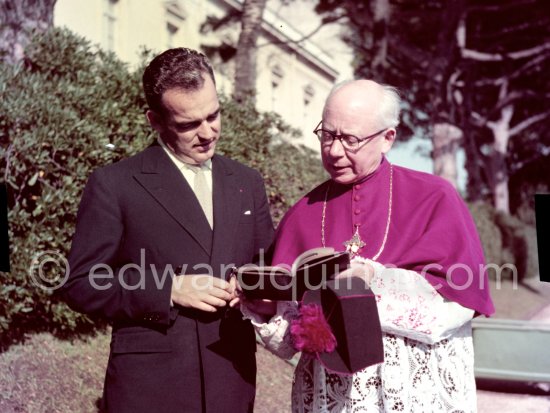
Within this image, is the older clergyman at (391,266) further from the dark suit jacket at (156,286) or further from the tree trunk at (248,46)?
the tree trunk at (248,46)

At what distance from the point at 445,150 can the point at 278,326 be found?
15.7 meters

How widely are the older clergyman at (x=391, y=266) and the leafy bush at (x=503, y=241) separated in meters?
16.9

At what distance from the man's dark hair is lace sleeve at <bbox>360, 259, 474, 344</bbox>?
3.36 feet

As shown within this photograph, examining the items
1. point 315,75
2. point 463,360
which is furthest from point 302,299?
point 315,75

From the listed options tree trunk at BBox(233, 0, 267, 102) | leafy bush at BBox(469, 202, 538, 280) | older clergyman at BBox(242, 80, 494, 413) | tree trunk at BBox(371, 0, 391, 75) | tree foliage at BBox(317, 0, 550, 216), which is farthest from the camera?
leafy bush at BBox(469, 202, 538, 280)

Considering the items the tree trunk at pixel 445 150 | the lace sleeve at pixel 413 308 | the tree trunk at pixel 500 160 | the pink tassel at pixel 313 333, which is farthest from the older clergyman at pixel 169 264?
the tree trunk at pixel 500 160

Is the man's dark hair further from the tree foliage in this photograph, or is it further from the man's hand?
the tree foliage

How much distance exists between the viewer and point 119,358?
8.79ft

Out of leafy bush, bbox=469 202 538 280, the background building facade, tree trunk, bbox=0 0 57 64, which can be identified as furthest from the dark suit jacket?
leafy bush, bbox=469 202 538 280

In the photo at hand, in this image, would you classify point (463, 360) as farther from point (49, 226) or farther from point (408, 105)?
point (408, 105)

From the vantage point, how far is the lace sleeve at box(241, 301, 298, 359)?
8.87 feet

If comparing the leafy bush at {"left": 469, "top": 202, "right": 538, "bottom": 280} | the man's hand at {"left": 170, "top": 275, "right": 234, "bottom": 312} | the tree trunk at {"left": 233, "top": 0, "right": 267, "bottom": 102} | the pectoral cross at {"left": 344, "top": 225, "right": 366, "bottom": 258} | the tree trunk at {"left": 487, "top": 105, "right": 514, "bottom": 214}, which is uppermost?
the tree trunk at {"left": 487, "top": 105, "right": 514, "bottom": 214}

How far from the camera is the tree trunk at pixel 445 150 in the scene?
57.5 feet

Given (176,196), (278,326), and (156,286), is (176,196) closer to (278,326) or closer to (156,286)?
(156,286)
